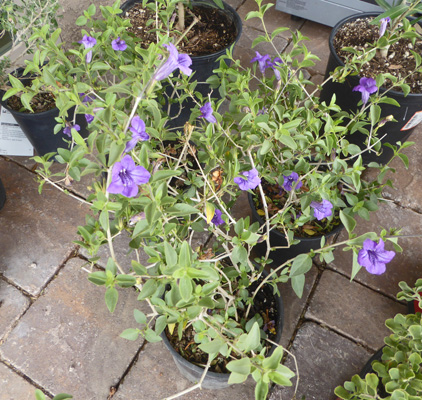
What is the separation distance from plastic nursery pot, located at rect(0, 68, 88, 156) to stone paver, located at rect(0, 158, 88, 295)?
0.18 meters

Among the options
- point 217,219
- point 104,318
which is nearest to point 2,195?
point 104,318

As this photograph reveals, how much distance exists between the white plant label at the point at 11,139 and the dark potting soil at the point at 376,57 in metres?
1.61

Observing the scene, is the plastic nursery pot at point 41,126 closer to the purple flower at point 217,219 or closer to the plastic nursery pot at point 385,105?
the purple flower at point 217,219

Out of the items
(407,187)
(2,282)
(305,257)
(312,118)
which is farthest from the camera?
(407,187)

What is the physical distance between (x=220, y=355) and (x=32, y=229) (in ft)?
3.62

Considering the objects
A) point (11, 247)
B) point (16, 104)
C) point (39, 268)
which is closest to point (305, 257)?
point (39, 268)

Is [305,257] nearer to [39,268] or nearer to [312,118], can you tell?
[312,118]

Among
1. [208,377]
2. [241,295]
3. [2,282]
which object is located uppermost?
[241,295]

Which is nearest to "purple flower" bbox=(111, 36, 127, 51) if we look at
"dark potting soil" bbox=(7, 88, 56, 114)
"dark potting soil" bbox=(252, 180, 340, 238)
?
"dark potting soil" bbox=(7, 88, 56, 114)

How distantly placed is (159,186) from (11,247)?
49.8 inches

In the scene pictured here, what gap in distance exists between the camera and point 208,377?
1.32 metres

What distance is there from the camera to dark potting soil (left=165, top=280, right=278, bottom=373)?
1392mm

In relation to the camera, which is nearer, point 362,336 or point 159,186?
point 159,186

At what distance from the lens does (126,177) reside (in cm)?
85
